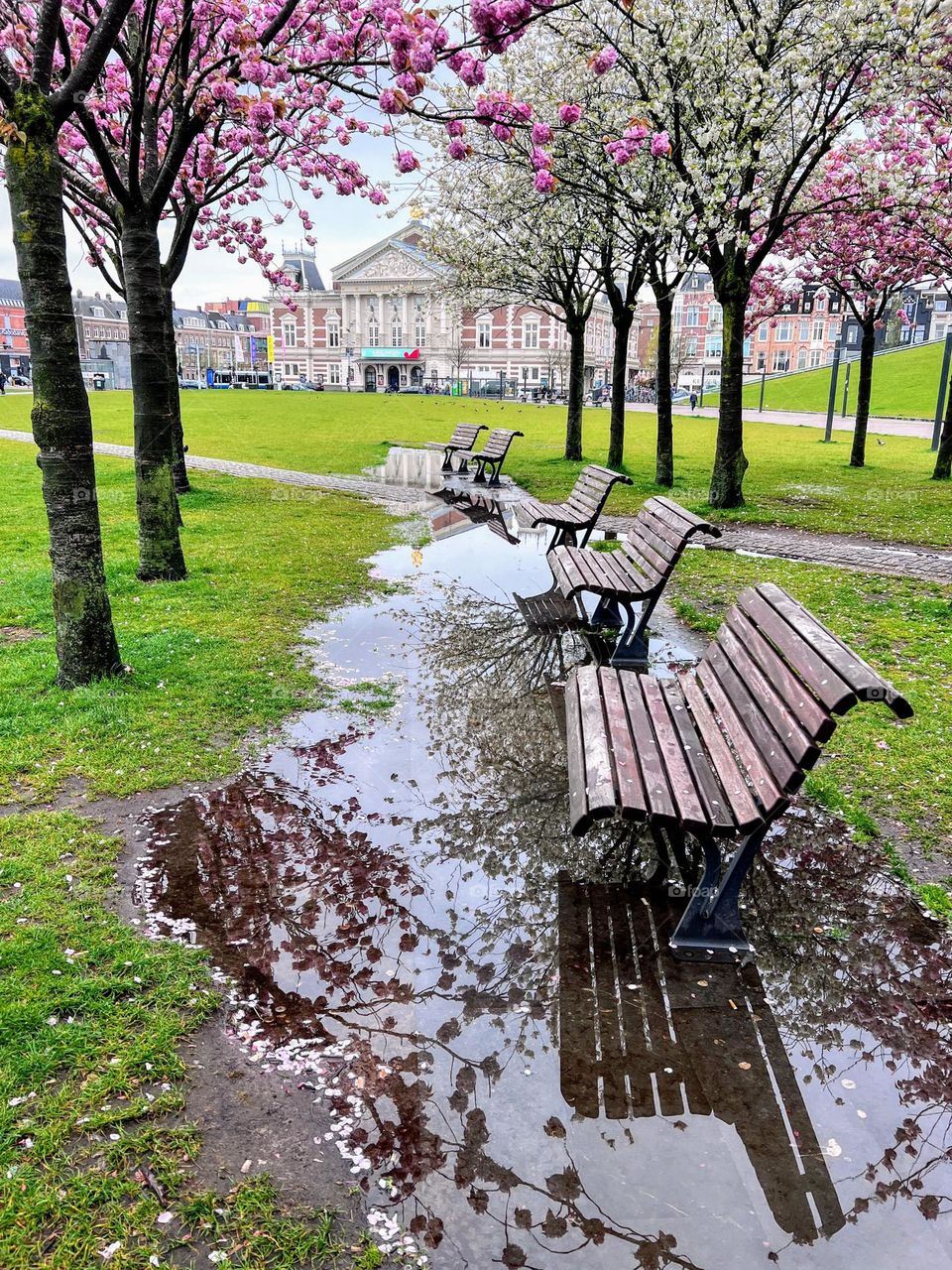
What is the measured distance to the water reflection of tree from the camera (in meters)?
2.52

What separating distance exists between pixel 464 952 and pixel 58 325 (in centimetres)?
456

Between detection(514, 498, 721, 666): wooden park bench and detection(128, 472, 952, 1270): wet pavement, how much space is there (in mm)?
1731

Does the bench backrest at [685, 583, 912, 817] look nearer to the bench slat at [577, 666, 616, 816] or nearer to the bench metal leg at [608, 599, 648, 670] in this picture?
the bench slat at [577, 666, 616, 816]

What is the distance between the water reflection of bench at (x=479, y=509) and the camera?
1293cm

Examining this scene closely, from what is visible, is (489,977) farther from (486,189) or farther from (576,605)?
(486,189)

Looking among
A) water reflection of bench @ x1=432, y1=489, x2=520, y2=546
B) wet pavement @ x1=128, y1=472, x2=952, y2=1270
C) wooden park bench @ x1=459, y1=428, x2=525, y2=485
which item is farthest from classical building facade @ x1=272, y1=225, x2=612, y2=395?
wet pavement @ x1=128, y1=472, x2=952, y2=1270

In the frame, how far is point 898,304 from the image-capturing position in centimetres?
2409

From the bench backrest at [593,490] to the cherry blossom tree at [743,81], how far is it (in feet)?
14.6

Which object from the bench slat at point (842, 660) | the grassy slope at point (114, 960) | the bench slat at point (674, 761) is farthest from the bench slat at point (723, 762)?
the grassy slope at point (114, 960)

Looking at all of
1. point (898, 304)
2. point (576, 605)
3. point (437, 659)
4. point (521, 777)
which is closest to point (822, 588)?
point (576, 605)

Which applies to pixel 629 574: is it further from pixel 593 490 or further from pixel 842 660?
pixel 842 660

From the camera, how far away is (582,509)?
9320mm

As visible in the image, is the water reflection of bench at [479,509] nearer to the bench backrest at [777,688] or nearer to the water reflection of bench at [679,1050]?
the bench backrest at [777,688]

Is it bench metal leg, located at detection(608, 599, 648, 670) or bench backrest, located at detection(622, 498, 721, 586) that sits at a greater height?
bench backrest, located at detection(622, 498, 721, 586)
